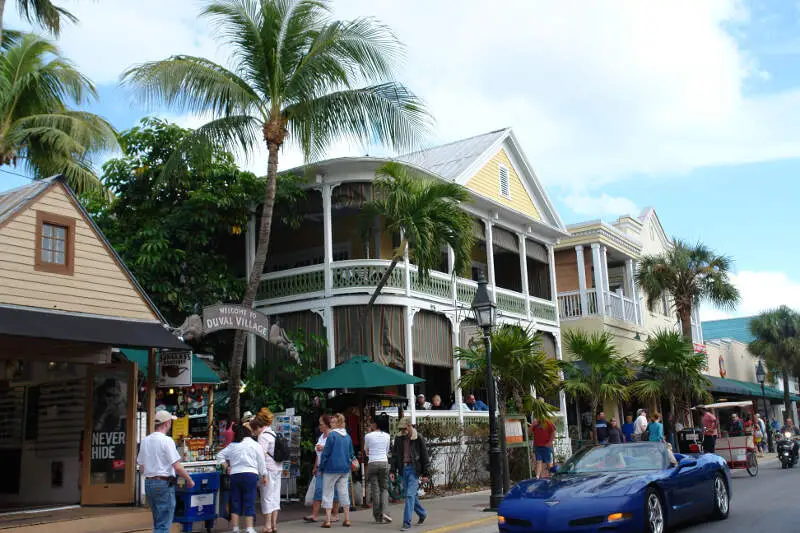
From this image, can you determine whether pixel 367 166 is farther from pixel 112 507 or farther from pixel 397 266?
pixel 112 507

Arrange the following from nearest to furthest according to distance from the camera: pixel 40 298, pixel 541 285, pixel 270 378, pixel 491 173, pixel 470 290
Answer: pixel 40 298, pixel 270 378, pixel 470 290, pixel 491 173, pixel 541 285

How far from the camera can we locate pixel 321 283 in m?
19.7

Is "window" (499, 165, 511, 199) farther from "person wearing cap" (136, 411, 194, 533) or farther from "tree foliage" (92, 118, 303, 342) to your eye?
"person wearing cap" (136, 411, 194, 533)

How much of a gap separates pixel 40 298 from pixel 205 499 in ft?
11.7

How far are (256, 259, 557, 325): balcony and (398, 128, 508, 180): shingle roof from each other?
3304 millimetres

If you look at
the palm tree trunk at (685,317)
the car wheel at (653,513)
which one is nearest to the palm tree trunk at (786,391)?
the palm tree trunk at (685,317)

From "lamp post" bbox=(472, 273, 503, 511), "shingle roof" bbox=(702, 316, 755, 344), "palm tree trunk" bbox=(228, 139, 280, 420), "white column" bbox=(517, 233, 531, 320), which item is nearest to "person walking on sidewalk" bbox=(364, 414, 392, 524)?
"lamp post" bbox=(472, 273, 503, 511)

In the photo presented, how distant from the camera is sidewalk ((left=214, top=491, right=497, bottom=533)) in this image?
12.2 meters

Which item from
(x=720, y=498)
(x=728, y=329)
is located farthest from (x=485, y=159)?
(x=728, y=329)

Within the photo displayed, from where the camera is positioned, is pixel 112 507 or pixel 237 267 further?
pixel 237 267

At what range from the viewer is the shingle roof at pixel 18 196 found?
11.0 meters

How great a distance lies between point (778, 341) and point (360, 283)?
35.8 meters

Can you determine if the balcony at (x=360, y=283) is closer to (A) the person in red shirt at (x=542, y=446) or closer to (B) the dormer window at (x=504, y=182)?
(B) the dormer window at (x=504, y=182)

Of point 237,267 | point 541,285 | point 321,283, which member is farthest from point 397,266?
point 541,285
